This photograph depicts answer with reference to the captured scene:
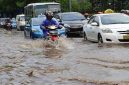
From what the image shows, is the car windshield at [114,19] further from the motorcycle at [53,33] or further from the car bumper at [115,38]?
the motorcycle at [53,33]

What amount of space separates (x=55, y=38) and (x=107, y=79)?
29.1 feet

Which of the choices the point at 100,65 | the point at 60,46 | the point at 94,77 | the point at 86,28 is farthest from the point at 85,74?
the point at 86,28

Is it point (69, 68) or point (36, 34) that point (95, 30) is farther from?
point (69, 68)

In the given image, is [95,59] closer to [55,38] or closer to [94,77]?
[94,77]

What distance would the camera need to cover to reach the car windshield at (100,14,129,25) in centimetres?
1883

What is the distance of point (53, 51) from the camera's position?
15.9 m

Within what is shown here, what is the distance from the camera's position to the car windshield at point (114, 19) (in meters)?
18.8

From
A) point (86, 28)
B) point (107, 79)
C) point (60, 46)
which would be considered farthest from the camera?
point (86, 28)

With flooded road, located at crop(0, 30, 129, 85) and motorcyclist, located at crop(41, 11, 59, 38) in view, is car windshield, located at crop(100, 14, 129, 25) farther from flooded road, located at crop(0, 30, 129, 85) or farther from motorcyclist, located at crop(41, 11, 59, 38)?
flooded road, located at crop(0, 30, 129, 85)

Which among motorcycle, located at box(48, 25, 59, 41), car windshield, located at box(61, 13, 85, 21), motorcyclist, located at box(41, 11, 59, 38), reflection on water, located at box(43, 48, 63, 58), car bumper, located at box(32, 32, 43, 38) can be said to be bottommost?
car bumper, located at box(32, 32, 43, 38)

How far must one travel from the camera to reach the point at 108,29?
17.8 m

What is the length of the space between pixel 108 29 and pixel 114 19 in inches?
55.5

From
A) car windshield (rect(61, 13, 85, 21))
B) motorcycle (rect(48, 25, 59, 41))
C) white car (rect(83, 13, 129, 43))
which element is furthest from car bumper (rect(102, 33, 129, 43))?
car windshield (rect(61, 13, 85, 21))

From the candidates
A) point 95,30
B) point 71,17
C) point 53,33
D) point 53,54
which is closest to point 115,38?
point 95,30
